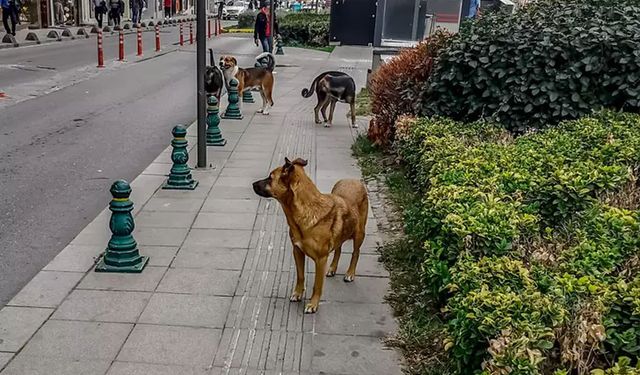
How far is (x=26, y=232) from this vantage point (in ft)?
20.9

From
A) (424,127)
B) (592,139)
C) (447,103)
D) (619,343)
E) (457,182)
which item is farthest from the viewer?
(447,103)

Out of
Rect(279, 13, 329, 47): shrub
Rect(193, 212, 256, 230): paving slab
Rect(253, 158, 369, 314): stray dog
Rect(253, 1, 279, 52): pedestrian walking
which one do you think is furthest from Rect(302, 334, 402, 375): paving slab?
Rect(279, 13, 329, 47): shrub

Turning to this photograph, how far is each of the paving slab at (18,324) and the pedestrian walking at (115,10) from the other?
36.5 m

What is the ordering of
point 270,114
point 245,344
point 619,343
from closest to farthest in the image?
1. point 619,343
2. point 245,344
3. point 270,114

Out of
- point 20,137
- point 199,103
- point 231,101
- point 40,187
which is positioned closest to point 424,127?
point 199,103

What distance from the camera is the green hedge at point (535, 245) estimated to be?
293cm

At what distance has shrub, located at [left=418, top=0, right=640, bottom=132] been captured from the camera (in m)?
7.54

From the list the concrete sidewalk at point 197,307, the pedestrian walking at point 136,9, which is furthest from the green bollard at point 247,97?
the pedestrian walking at point 136,9

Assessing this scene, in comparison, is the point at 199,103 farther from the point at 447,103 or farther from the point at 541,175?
the point at 541,175

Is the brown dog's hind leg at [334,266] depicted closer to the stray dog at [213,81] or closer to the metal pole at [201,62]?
the metal pole at [201,62]

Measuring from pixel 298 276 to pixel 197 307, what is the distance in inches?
30.7

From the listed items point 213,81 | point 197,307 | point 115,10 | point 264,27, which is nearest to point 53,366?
point 197,307

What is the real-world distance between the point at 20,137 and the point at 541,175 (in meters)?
8.47

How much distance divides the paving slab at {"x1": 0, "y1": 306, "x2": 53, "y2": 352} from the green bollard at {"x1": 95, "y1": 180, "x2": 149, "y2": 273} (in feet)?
2.53
